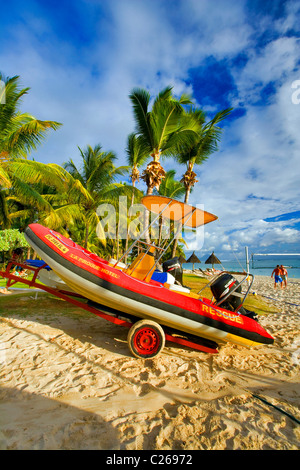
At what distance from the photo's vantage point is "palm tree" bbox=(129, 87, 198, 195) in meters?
9.70

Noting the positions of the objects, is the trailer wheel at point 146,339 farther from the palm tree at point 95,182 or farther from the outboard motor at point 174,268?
the palm tree at point 95,182

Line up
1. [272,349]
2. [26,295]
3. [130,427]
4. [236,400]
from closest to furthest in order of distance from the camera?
[130,427], [236,400], [272,349], [26,295]

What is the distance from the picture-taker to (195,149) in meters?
13.1

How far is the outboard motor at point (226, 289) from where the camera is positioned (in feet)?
13.0

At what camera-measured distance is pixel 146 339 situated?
3.32 m

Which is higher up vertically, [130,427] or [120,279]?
[120,279]

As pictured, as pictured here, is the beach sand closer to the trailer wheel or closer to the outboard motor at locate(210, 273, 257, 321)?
the trailer wheel

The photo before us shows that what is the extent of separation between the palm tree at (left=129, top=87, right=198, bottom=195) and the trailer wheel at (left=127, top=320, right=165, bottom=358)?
8061 millimetres

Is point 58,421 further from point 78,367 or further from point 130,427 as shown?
point 78,367

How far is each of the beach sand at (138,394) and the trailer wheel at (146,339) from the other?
123 mm

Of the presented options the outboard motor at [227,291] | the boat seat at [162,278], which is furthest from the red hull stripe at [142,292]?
the boat seat at [162,278]

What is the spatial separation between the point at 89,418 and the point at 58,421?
27 centimetres

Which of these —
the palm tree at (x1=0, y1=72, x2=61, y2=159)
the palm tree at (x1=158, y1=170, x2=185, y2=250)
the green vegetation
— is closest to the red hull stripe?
the green vegetation
